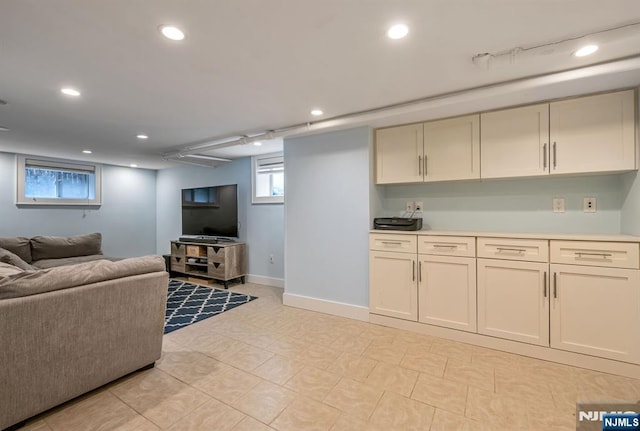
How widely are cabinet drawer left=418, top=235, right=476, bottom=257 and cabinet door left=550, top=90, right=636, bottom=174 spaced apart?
2.96 ft

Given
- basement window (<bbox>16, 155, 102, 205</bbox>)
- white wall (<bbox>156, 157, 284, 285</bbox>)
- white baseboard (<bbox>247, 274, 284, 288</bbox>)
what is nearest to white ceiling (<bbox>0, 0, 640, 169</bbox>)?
white wall (<bbox>156, 157, 284, 285</bbox>)

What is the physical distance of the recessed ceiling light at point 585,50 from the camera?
171 cm

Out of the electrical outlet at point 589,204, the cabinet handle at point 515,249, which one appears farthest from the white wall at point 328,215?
the electrical outlet at point 589,204

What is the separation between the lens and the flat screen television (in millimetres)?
5004

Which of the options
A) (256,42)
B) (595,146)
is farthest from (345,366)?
(595,146)

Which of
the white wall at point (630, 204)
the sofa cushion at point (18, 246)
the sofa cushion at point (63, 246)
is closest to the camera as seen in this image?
the white wall at point (630, 204)

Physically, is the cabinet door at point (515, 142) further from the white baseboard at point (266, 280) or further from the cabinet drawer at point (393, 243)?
the white baseboard at point (266, 280)

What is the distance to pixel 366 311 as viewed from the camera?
3164 mm

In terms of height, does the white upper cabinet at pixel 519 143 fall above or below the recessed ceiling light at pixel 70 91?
below

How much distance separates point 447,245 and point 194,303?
3.17 meters

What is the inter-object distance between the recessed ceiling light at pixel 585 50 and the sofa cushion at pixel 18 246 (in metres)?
6.44

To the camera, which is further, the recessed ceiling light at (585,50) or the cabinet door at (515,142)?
the cabinet door at (515,142)

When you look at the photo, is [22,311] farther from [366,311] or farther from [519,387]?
[519,387]

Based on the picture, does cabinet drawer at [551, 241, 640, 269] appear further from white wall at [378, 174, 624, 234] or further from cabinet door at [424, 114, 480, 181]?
cabinet door at [424, 114, 480, 181]
